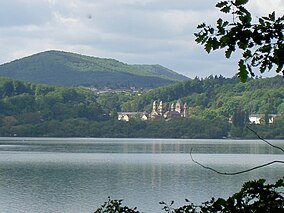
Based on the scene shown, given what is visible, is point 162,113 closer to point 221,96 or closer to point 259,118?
point 221,96

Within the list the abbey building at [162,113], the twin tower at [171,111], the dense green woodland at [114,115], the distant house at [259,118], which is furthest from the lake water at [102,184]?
the twin tower at [171,111]

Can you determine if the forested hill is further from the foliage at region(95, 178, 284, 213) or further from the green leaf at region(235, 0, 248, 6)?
the green leaf at region(235, 0, 248, 6)

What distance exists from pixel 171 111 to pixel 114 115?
23.5 meters

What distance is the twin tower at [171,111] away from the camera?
15648cm

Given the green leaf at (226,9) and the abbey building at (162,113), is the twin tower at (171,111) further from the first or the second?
the green leaf at (226,9)

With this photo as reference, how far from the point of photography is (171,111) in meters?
165

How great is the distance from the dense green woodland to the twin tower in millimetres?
2471

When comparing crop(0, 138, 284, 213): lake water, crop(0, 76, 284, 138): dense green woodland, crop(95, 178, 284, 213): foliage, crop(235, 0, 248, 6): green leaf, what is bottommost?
crop(0, 138, 284, 213): lake water

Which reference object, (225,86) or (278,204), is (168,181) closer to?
(278,204)

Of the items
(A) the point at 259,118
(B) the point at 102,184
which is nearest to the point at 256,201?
(B) the point at 102,184

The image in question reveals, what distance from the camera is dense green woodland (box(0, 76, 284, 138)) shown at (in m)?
129

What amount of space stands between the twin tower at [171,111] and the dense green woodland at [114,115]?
2471mm

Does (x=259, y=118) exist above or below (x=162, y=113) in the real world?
below

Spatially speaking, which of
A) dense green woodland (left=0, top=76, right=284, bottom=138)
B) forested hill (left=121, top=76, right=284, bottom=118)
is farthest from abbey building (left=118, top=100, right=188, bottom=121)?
dense green woodland (left=0, top=76, right=284, bottom=138)
